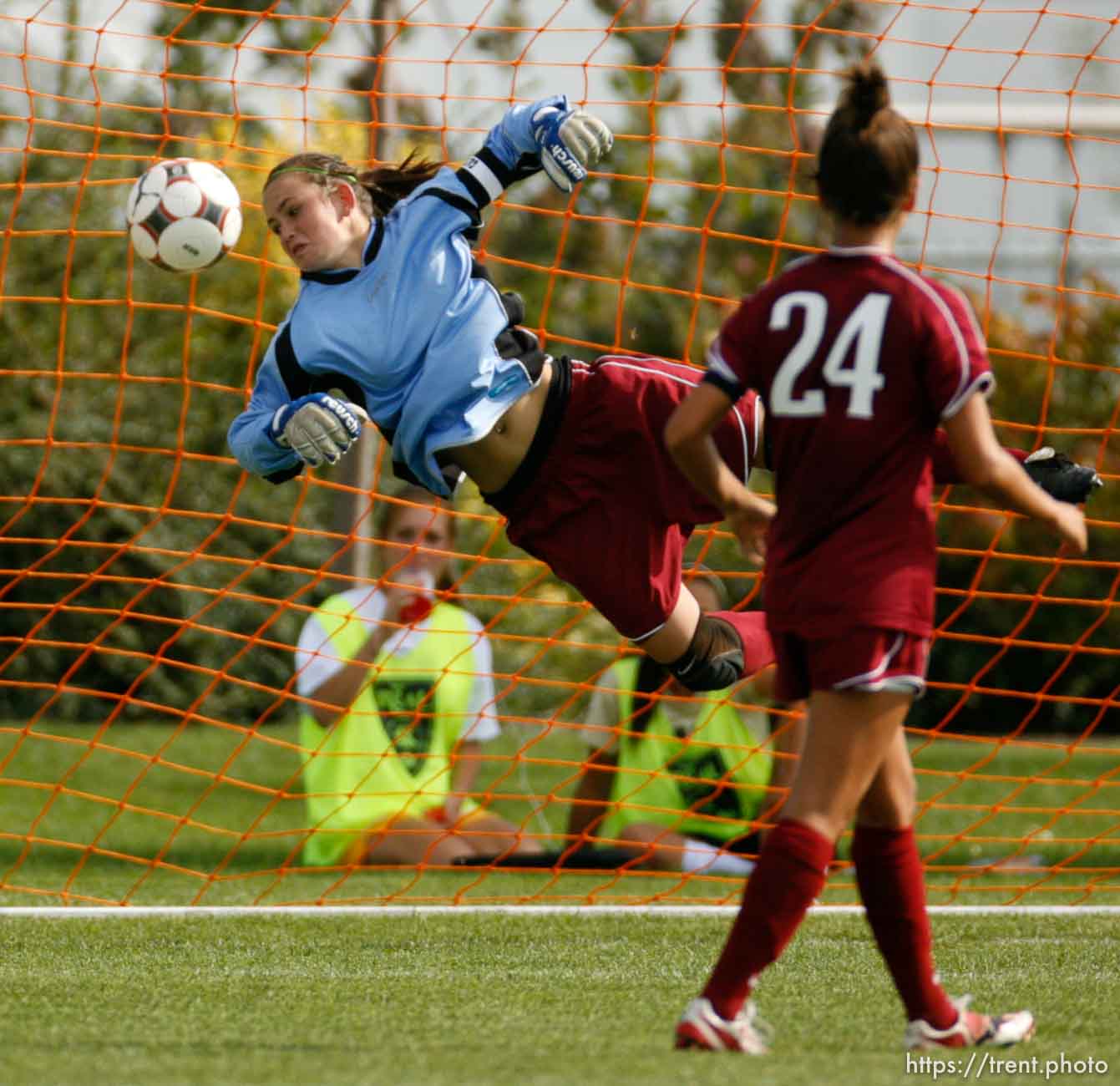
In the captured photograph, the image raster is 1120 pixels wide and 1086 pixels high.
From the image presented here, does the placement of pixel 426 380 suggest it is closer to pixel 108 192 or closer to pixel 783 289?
pixel 783 289

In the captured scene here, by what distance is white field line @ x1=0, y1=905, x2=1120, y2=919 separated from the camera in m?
5.11

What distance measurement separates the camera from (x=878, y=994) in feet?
12.6

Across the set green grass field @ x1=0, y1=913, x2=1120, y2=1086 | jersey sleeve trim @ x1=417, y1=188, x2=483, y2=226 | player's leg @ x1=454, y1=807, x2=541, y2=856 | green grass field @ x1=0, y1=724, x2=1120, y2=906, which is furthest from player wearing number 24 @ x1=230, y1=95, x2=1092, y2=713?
player's leg @ x1=454, y1=807, x2=541, y2=856

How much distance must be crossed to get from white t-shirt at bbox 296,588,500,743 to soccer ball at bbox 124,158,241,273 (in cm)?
169

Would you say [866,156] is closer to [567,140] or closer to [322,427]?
[567,140]

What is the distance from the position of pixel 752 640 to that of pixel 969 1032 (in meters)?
1.63

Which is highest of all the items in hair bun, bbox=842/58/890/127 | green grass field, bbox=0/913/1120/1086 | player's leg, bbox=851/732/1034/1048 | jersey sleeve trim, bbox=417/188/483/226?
hair bun, bbox=842/58/890/127

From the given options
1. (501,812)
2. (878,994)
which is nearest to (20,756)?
(501,812)

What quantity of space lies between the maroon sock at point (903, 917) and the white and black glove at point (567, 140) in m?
1.66

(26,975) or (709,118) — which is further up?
(709,118)

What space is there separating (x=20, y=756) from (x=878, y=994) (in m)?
6.52

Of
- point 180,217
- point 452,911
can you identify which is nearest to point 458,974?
point 452,911

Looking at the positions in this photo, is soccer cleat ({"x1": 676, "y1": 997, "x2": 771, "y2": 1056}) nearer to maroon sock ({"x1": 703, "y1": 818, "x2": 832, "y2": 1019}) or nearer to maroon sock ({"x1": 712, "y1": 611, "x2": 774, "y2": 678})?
maroon sock ({"x1": 703, "y1": 818, "x2": 832, "y2": 1019})

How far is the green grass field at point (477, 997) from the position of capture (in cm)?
296
